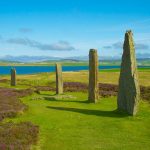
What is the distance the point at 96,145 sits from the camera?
19.2m

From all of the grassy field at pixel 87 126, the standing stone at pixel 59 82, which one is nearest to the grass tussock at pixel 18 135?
the grassy field at pixel 87 126

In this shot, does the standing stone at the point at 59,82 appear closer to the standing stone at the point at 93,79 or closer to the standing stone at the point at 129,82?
the standing stone at the point at 93,79

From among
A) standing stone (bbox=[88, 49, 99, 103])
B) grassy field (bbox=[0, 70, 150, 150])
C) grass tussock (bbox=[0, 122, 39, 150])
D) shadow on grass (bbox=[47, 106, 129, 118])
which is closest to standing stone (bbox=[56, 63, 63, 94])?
standing stone (bbox=[88, 49, 99, 103])

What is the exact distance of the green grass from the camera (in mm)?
19438

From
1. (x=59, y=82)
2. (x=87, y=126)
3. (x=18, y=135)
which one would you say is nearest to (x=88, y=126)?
(x=87, y=126)

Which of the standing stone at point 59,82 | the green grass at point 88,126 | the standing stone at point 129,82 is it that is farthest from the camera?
the standing stone at point 59,82

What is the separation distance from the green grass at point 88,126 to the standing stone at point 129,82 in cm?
81

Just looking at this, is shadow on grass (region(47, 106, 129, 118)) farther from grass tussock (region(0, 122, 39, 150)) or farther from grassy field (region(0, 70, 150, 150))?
grass tussock (region(0, 122, 39, 150))

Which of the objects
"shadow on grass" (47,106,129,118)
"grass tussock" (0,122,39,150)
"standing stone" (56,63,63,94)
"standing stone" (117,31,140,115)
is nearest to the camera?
"grass tussock" (0,122,39,150)

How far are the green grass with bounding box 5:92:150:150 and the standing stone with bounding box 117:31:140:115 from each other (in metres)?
0.81

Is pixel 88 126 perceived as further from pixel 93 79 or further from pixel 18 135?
pixel 93 79

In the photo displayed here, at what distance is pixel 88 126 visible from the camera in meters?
23.7

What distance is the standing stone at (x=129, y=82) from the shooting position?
88.7 feet

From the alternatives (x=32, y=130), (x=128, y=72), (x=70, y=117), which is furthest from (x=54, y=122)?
(x=128, y=72)
